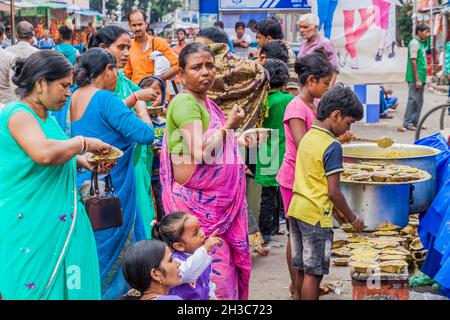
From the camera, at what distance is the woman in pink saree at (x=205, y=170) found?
4.02 m

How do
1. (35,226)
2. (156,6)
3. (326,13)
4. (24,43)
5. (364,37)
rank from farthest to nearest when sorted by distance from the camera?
(156,6)
(364,37)
(326,13)
(24,43)
(35,226)

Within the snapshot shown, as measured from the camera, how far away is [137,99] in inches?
201

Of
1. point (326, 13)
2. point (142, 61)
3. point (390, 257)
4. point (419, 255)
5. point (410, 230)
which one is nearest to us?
point (390, 257)

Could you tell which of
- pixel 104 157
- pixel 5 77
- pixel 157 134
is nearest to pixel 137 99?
pixel 157 134

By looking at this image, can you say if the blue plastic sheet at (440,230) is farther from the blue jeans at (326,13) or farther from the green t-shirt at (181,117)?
the blue jeans at (326,13)

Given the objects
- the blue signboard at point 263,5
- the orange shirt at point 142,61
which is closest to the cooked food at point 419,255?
the orange shirt at point 142,61

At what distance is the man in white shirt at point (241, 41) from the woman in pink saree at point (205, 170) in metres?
9.49

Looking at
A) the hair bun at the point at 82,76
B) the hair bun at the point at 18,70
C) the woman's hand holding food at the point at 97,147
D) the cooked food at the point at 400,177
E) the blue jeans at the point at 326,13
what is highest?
the blue jeans at the point at 326,13

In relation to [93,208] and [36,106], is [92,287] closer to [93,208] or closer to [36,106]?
[93,208]

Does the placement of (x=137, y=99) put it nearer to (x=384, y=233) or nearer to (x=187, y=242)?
(x=187, y=242)

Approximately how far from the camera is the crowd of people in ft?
11.8

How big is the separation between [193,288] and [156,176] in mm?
2321

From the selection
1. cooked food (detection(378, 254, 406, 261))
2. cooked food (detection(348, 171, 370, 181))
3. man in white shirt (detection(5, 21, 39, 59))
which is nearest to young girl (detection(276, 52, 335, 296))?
cooked food (detection(348, 171, 370, 181))
